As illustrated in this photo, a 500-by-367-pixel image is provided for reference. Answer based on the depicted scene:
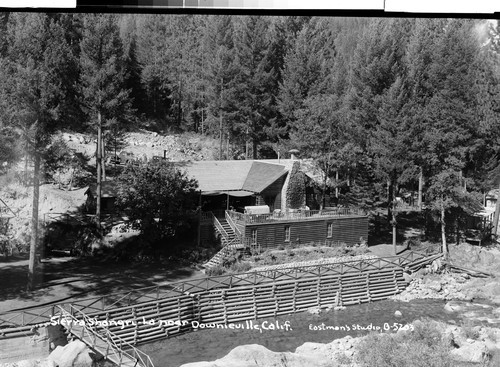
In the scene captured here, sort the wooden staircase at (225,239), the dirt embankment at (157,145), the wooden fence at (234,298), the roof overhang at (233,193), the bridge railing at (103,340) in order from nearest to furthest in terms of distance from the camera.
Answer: the bridge railing at (103,340) → the wooden fence at (234,298) → the dirt embankment at (157,145) → the wooden staircase at (225,239) → the roof overhang at (233,193)

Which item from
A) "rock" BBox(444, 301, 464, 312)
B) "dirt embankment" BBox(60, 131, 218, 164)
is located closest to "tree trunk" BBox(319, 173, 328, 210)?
"dirt embankment" BBox(60, 131, 218, 164)

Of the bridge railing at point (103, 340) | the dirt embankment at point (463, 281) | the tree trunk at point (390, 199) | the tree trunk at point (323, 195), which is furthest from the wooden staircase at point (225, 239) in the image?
the dirt embankment at point (463, 281)

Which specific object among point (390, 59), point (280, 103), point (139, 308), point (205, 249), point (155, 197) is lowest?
point (139, 308)

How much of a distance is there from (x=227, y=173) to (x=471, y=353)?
6.04m

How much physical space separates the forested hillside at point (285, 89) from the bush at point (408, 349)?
310 cm

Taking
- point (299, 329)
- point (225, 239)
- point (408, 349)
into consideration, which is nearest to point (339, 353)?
point (299, 329)

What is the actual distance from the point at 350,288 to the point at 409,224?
6.31 feet

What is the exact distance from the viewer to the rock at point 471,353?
1040 centimetres

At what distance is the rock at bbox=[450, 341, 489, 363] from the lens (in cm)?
1040

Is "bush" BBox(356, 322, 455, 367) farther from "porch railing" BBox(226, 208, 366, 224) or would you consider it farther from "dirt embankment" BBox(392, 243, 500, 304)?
"porch railing" BBox(226, 208, 366, 224)

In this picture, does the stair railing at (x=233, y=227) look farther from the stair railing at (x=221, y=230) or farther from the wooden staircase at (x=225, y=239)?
the stair railing at (x=221, y=230)

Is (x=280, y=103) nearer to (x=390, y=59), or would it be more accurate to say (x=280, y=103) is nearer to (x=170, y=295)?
(x=390, y=59)

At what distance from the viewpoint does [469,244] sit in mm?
13047

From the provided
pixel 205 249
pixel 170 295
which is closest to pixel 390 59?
pixel 205 249
